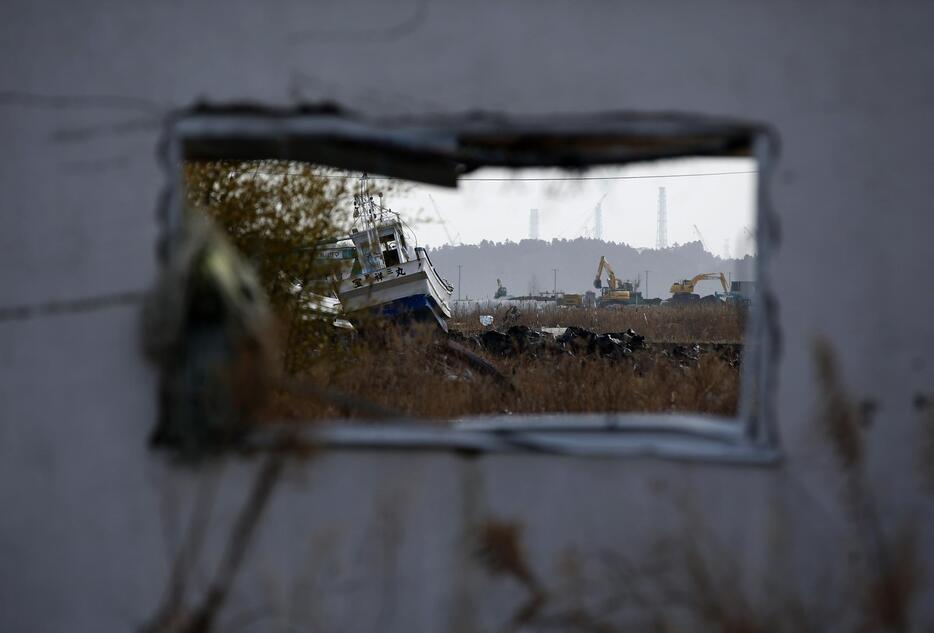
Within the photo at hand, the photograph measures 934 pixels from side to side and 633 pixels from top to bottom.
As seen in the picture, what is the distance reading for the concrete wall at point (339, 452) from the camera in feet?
10.4

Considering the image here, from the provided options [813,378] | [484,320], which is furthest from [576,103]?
[484,320]

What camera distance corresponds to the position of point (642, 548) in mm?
3240

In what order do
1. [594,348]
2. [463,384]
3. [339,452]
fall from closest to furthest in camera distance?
[339,452] → [463,384] → [594,348]

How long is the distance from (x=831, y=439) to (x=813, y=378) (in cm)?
23

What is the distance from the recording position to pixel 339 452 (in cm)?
327

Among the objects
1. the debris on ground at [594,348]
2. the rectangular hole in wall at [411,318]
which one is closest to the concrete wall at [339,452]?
the rectangular hole in wall at [411,318]

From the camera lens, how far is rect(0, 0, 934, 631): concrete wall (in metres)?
3.18

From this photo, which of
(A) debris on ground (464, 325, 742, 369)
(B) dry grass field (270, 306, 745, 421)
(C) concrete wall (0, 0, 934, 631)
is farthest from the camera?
(A) debris on ground (464, 325, 742, 369)

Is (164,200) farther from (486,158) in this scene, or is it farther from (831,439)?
(831,439)

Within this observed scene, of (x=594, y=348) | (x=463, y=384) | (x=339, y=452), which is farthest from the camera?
(x=594, y=348)

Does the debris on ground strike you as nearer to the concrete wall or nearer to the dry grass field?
the dry grass field

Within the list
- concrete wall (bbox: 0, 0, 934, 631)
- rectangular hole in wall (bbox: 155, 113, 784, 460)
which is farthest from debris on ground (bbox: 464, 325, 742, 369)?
concrete wall (bbox: 0, 0, 934, 631)

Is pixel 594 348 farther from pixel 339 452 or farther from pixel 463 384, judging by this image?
pixel 339 452

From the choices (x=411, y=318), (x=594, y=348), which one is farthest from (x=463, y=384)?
(x=594, y=348)
